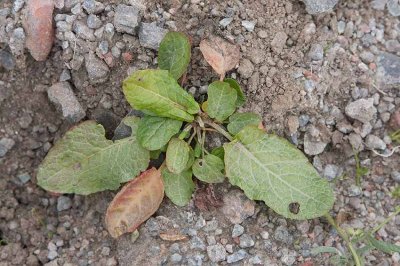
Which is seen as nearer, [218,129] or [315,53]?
[218,129]

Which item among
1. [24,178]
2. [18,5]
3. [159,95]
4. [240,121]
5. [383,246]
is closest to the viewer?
[383,246]

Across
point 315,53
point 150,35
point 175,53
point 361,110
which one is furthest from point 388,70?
point 150,35

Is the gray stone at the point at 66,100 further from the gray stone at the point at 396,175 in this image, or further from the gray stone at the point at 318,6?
the gray stone at the point at 396,175

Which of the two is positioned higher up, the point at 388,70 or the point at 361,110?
the point at 388,70

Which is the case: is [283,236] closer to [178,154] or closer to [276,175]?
[276,175]

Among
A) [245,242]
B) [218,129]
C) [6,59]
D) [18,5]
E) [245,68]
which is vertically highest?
[18,5]

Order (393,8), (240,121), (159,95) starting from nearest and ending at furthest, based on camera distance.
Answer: (159,95) < (240,121) < (393,8)
